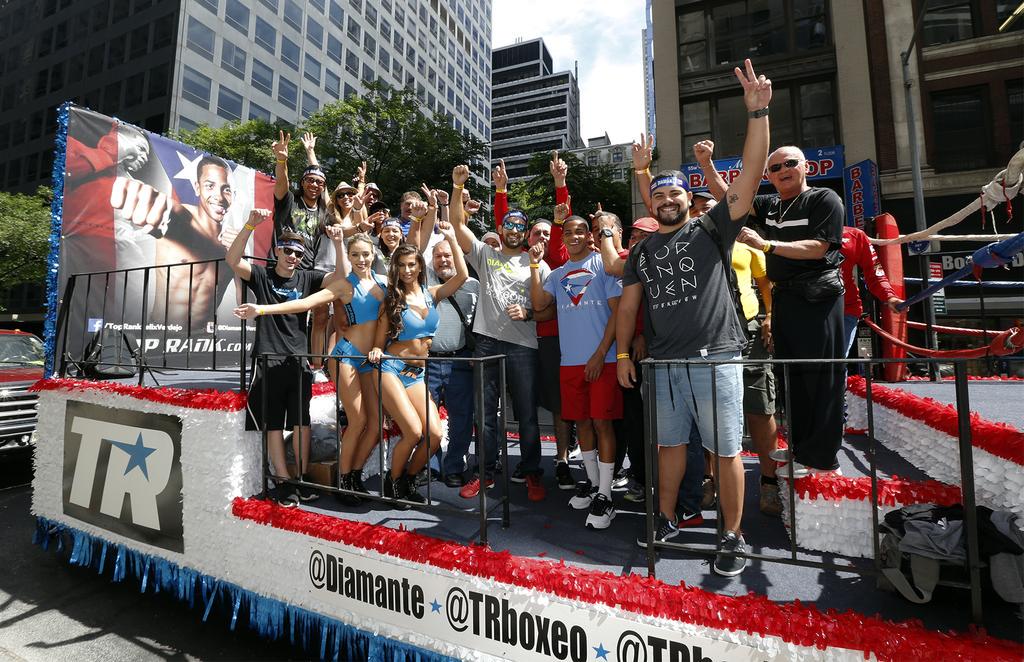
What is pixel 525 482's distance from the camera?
3936mm

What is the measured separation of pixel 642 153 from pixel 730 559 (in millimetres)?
2725

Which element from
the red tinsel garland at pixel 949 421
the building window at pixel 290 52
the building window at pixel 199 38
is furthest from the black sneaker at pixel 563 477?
the building window at pixel 290 52

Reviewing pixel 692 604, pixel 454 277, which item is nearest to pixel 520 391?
pixel 454 277

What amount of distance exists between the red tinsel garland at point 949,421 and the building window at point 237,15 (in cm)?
3879

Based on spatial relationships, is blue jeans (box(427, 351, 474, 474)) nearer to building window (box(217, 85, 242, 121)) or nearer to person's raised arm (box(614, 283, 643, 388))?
person's raised arm (box(614, 283, 643, 388))

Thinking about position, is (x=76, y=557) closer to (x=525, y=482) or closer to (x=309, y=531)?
(x=309, y=531)

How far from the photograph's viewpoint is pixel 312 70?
3772cm

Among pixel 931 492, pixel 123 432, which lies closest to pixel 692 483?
pixel 931 492

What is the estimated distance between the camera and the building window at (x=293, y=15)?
115ft

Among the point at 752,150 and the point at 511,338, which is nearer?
the point at 752,150

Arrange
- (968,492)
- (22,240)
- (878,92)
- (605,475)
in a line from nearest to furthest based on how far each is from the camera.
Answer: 1. (968,492)
2. (605,475)
3. (878,92)
4. (22,240)

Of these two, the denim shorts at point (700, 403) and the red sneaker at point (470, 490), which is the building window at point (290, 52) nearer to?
the red sneaker at point (470, 490)

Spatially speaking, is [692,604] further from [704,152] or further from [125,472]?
[125,472]

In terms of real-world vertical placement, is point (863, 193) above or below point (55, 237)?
above
